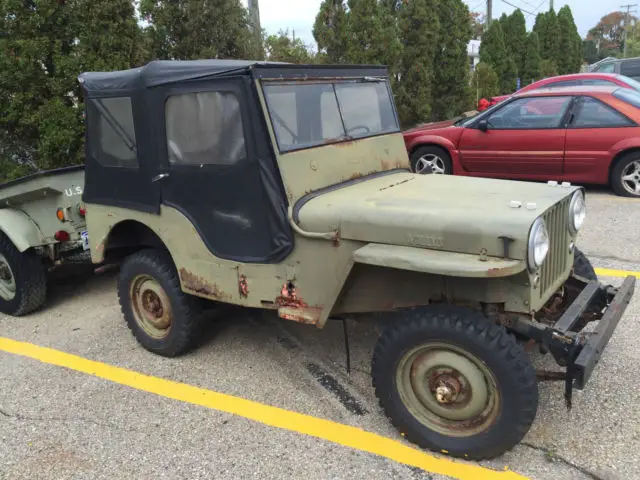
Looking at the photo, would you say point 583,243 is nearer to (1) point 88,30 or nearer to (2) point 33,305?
(2) point 33,305

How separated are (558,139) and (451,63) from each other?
8.77 meters

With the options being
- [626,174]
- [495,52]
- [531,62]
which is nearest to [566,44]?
[531,62]

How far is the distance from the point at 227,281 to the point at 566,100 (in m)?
6.26

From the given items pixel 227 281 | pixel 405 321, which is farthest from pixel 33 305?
pixel 405 321

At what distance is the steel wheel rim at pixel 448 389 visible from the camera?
110 inches

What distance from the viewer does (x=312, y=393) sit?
3.61 metres

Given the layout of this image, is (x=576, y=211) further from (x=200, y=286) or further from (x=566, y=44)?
(x=566, y=44)

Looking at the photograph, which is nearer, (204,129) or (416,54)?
Result: (204,129)

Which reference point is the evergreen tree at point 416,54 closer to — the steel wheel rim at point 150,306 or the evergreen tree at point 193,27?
the evergreen tree at point 193,27

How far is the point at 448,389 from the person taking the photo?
286 cm

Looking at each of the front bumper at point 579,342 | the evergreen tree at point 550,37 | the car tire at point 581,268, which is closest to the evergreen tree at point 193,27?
the car tire at point 581,268

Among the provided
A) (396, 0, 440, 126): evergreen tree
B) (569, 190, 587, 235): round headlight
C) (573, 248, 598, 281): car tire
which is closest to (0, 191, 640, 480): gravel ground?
(573, 248, 598, 281): car tire

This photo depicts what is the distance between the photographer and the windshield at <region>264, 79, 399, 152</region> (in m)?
3.33

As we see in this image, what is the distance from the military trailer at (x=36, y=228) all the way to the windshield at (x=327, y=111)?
238 cm
